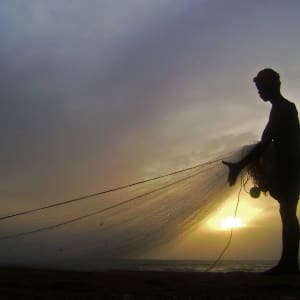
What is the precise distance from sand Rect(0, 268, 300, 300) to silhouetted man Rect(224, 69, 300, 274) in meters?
0.67

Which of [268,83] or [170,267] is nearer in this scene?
[268,83]

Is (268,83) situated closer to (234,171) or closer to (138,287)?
(234,171)

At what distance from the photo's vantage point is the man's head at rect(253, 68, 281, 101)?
7691 millimetres

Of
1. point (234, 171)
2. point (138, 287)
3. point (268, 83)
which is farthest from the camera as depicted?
point (268, 83)

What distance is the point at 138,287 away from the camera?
5.50 m

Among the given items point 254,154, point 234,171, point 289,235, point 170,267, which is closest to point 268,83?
point 254,154

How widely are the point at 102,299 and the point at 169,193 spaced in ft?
15.5

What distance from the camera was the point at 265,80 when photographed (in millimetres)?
7719

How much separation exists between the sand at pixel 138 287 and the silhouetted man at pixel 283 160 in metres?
0.67

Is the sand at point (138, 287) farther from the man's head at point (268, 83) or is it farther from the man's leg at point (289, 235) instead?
the man's head at point (268, 83)

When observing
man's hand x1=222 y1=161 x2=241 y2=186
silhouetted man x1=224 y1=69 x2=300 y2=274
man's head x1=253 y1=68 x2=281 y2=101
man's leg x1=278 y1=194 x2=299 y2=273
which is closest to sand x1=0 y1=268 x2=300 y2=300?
man's leg x1=278 y1=194 x2=299 y2=273

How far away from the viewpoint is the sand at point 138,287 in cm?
481

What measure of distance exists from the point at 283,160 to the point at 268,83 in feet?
4.51

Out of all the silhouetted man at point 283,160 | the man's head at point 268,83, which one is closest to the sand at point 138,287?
the silhouetted man at point 283,160
